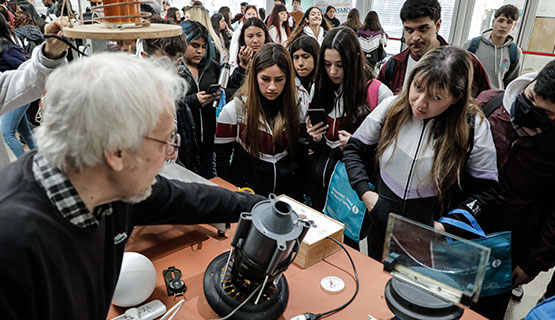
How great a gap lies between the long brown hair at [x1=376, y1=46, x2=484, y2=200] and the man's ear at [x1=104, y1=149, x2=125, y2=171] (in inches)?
46.7

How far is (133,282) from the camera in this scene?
1.08 metres

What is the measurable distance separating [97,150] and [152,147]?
13cm

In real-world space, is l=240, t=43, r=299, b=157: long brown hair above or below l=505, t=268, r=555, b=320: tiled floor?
above

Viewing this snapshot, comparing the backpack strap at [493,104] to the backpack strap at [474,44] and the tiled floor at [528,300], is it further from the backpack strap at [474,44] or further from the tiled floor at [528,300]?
the backpack strap at [474,44]

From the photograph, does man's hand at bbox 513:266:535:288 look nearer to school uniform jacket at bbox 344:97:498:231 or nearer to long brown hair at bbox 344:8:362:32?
school uniform jacket at bbox 344:97:498:231

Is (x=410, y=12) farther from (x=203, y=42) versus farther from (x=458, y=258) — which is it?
(x=458, y=258)

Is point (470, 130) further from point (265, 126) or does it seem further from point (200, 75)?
point (200, 75)

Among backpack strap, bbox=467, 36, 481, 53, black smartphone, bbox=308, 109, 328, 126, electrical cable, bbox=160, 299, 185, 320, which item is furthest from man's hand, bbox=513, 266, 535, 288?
backpack strap, bbox=467, 36, 481, 53

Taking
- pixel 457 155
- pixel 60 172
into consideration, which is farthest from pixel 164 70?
pixel 457 155

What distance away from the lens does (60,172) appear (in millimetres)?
771

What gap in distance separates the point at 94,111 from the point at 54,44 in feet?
2.46

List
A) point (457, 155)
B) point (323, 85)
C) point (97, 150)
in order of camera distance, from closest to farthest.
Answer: point (97, 150)
point (457, 155)
point (323, 85)

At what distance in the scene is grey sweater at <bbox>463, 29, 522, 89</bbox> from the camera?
345 cm

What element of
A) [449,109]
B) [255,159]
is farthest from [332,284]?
[255,159]
